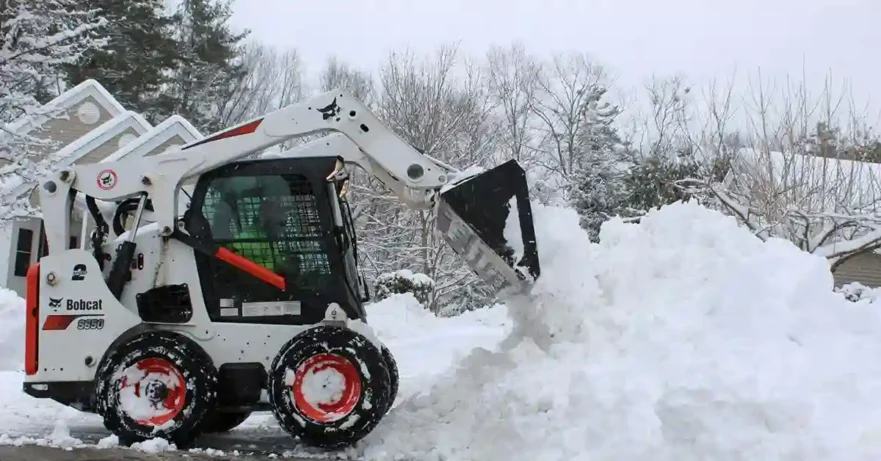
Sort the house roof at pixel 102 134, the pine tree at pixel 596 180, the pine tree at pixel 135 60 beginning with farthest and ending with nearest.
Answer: the pine tree at pixel 135 60 < the pine tree at pixel 596 180 < the house roof at pixel 102 134

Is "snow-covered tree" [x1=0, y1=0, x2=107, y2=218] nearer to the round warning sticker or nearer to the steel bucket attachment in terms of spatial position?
the round warning sticker

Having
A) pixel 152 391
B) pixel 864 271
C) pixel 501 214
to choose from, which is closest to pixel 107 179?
pixel 152 391

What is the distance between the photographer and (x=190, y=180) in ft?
21.6

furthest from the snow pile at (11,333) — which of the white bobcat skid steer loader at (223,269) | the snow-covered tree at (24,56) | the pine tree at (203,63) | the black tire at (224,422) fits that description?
the pine tree at (203,63)

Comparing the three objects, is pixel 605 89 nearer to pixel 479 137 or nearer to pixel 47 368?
pixel 479 137

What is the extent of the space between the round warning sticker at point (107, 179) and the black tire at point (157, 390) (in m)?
1.30

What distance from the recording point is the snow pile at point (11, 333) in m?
11.7

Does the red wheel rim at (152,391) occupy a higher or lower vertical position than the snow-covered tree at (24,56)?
lower

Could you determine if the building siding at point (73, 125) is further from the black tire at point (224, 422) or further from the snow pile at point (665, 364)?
the snow pile at point (665, 364)

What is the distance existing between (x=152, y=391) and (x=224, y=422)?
42.1 inches

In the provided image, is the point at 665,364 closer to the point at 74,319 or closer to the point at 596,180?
the point at 74,319

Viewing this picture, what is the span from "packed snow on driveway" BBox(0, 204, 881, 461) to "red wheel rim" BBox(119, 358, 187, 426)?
26cm

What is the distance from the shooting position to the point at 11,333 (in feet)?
39.7

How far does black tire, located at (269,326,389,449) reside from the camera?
5.91m
